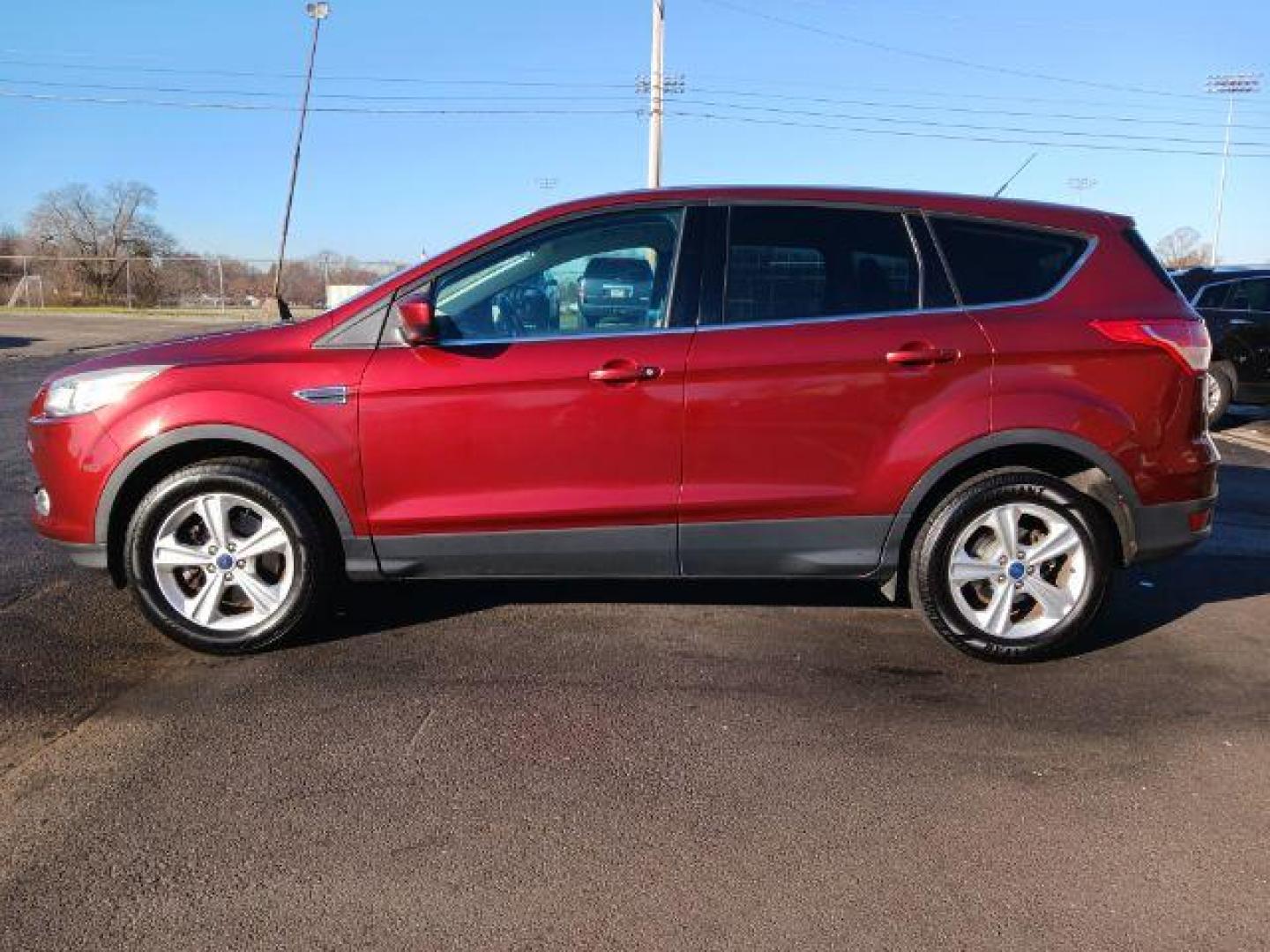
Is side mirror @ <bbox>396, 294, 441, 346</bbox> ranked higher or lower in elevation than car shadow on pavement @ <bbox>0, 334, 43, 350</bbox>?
higher

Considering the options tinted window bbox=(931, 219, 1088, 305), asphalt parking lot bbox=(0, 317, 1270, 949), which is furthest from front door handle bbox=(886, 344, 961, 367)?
asphalt parking lot bbox=(0, 317, 1270, 949)

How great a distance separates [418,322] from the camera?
376 cm

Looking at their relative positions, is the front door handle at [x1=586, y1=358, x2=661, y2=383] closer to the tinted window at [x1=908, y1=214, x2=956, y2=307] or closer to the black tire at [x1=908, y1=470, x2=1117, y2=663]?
the tinted window at [x1=908, y1=214, x2=956, y2=307]

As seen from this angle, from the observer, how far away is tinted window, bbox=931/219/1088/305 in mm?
4031

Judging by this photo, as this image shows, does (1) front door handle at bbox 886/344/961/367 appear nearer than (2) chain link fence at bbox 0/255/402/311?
Yes

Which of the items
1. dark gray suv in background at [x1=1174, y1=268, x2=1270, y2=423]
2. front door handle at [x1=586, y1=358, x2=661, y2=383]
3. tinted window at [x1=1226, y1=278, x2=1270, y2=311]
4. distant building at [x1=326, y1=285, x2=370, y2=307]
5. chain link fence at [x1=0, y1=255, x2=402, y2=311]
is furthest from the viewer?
chain link fence at [x1=0, y1=255, x2=402, y2=311]

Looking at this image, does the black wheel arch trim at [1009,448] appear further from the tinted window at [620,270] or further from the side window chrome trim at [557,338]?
the tinted window at [620,270]

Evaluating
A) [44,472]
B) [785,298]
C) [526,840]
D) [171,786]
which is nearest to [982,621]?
[785,298]

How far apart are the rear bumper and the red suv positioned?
0.01 meters

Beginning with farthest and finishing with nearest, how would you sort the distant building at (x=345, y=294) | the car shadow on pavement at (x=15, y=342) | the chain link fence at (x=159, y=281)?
the chain link fence at (x=159, y=281) < the car shadow on pavement at (x=15, y=342) < the distant building at (x=345, y=294)

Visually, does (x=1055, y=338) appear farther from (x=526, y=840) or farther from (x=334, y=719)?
(x=334, y=719)

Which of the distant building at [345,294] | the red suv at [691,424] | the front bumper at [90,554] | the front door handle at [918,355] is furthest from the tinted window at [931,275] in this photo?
the front bumper at [90,554]

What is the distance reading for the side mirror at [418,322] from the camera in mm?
3760

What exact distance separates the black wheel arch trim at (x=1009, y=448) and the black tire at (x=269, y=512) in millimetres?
2314
